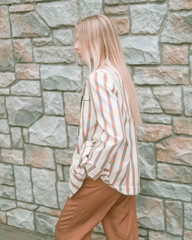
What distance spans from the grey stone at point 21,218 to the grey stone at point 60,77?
1311mm

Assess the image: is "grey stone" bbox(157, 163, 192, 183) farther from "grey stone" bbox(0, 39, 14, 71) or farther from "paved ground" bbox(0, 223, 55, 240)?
"grey stone" bbox(0, 39, 14, 71)

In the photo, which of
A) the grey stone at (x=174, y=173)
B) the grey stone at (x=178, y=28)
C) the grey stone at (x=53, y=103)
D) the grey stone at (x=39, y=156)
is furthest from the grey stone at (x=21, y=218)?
the grey stone at (x=178, y=28)

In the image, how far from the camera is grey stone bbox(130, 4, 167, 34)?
2568 millimetres

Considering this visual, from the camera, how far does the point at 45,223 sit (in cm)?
347

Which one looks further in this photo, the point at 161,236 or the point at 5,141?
the point at 5,141

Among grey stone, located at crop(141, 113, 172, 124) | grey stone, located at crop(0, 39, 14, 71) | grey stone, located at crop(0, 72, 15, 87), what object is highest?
grey stone, located at crop(0, 39, 14, 71)

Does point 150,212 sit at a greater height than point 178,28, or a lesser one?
lesser

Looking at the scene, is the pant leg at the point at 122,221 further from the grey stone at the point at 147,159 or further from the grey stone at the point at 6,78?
the grey stone at the point at 6,78

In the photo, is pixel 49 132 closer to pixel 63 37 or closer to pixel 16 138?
pixel 16 138

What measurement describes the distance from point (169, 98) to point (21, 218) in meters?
1.97

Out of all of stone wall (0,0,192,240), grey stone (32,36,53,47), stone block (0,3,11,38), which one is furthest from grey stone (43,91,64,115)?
stone block (0,3,11,38)

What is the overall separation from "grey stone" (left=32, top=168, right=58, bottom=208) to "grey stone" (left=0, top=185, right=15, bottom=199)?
0.94 ft

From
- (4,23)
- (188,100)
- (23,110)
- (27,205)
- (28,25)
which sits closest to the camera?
(188,100)

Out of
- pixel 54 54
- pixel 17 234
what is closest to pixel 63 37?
pixel 54 54
